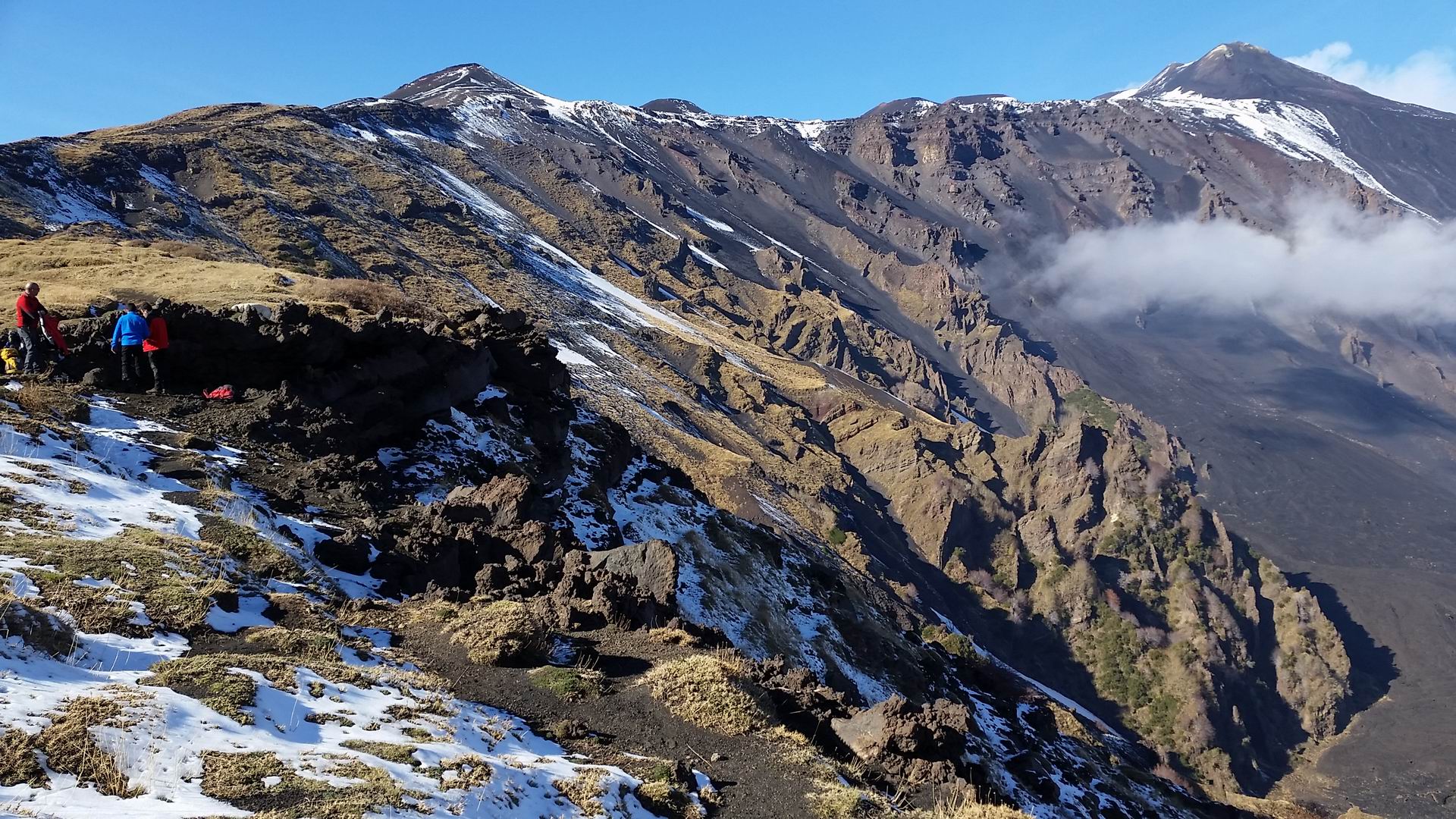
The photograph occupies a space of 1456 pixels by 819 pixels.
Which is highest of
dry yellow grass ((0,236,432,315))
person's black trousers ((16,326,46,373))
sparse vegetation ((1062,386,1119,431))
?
sparse vegetation ((1062,386,1119,431))

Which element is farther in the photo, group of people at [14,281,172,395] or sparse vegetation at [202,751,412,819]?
group of people at [14,281,172,395]

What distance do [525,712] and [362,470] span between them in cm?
984

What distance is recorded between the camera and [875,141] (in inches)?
7810

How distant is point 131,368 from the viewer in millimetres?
16688

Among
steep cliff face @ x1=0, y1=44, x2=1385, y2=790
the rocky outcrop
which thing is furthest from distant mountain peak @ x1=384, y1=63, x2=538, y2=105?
the rocky outcrop

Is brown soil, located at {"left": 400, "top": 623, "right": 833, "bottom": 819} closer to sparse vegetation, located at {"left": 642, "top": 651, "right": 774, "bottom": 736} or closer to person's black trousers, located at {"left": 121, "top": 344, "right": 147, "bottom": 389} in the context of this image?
sparse vegetation, located at {"left": 642, "top": 651, "right": 774, "bottom": 736}

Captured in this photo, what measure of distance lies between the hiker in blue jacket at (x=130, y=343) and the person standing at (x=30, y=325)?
3.93 ft

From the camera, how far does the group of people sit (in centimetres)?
1520

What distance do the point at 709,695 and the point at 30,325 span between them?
15.5 m

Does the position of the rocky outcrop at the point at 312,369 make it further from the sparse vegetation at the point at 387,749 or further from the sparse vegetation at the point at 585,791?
the sparse vegetation at the point at 585,791

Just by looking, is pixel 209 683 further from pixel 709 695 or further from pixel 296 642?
pixel 709 695

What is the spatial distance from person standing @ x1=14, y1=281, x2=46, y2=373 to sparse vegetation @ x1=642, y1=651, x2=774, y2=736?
13.5 meters

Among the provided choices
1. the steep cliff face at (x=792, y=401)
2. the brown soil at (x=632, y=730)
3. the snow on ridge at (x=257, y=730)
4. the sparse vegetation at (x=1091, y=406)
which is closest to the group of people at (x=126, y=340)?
the snow on ridge at (x=257, y=730)

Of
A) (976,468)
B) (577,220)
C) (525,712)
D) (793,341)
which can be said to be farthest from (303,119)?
(525,712)
